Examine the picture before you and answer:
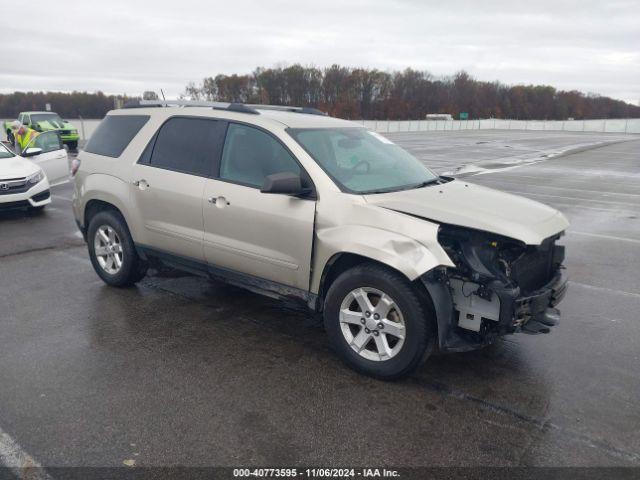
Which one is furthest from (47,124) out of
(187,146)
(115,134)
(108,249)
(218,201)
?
(218,201)

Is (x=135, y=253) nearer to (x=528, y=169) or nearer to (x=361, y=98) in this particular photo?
(x=528, y=169)

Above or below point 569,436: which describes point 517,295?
above

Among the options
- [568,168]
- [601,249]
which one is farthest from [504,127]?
[601,249]

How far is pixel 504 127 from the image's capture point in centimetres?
8419

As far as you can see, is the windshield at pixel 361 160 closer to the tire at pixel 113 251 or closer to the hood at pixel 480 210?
the hood at pixel 480 210

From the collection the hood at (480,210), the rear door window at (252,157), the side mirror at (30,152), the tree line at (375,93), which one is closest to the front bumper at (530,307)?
the hood at (480,210)

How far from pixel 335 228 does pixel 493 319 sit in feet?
4.13

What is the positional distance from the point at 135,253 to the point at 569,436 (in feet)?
13.8

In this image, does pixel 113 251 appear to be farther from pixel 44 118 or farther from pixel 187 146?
pixel 44 118

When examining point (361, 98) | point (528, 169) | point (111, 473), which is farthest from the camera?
point (361, 98)

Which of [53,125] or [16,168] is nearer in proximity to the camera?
[16,168]

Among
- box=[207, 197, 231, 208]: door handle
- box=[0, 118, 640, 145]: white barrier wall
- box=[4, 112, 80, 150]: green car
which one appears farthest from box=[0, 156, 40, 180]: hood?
box=[0, 118, 640, 145]: white barrier wall

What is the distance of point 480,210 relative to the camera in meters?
3.92

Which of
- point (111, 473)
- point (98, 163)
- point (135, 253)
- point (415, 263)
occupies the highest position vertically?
point (98, 163)
